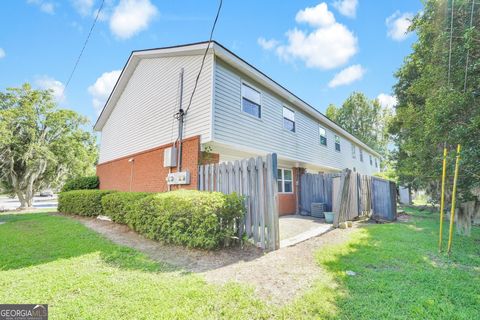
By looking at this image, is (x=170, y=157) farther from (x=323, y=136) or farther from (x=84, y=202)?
(x=323, y=136)

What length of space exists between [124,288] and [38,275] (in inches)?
66.1

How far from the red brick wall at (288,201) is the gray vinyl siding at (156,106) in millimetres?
5781

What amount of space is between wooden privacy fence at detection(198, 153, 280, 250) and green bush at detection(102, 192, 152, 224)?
3.24 metres

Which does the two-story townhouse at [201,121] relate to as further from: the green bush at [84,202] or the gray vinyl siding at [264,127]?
the green bush at [84,202]

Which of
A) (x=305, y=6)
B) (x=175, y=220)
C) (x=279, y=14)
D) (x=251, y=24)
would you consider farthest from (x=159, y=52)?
(x=175, y=220)

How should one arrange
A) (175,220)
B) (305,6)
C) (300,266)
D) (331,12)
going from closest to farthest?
(300,266) → (175,220) → (305,6) → (331,12)

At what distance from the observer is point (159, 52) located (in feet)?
32.7

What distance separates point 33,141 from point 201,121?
51.6 ft

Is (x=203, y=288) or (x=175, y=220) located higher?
(x=175, y=220)

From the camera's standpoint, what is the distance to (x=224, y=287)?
3.37 meters

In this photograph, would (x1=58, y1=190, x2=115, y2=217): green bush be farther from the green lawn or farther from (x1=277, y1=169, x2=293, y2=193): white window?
(x1=277, y1=169, x2=293, y2=193): white window

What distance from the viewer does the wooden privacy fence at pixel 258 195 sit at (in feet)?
17.7

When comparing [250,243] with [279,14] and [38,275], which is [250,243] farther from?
[279,14]

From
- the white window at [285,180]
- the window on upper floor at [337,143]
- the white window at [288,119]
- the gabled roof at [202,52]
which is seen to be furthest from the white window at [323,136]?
the white window at [285,180]
